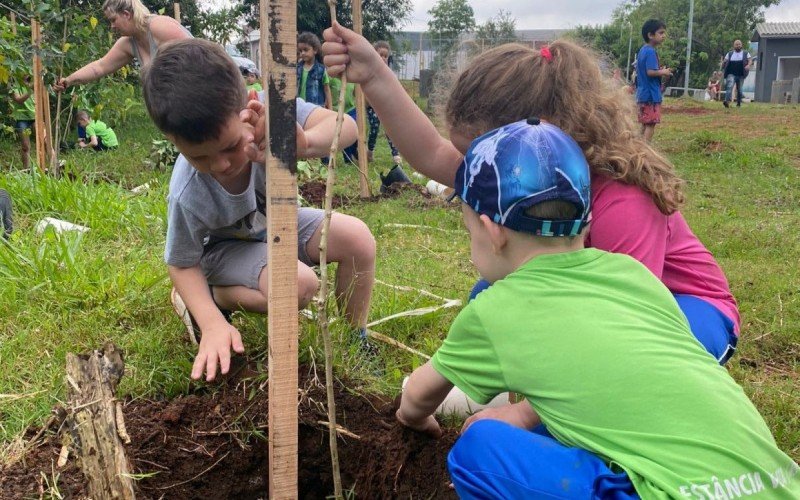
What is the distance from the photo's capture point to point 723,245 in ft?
14.7

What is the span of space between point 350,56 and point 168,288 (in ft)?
4.67

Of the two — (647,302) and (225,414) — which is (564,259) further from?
(225,414)

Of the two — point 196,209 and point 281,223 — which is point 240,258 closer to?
point 196,209

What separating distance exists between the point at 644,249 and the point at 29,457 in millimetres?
1611

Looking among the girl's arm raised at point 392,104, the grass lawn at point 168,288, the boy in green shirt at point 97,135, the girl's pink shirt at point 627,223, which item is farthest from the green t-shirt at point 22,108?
the girl's pink shirt at point 627,223

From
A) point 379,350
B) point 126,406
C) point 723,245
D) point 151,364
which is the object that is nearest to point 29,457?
point 126,406

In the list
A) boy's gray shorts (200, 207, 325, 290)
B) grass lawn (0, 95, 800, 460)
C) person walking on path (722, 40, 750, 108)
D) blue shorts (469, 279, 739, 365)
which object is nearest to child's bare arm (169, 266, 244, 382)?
boy's gray shorts (200, 207, 325, 290)

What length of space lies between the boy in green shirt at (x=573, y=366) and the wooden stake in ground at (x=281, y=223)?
0.32 metres

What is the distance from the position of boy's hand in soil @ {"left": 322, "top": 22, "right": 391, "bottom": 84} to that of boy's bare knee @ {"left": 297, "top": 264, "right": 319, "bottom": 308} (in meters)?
0.69

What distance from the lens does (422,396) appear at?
161 centimetres

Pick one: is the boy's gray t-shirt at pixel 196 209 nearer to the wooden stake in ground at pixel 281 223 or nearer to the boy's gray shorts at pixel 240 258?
the boy's gray shorts at pixel 240 258

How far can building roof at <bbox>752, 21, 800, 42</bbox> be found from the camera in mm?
38375

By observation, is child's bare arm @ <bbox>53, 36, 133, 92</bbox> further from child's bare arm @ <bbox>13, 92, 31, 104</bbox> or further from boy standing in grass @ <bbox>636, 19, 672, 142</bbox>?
boy standing in grass @ <bbox>636, 19, 672, 142</bbox>

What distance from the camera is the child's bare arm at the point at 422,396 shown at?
5.00 feet
